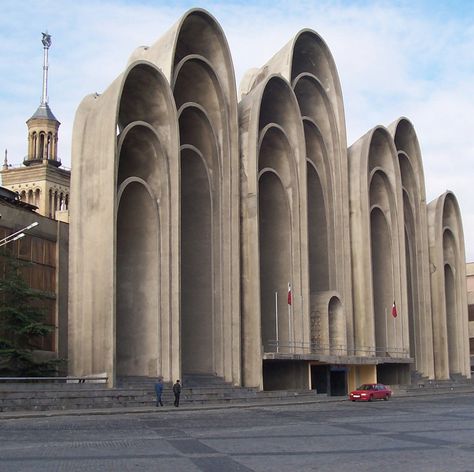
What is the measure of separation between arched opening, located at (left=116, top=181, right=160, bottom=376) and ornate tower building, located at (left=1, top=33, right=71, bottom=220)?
45.9 meters

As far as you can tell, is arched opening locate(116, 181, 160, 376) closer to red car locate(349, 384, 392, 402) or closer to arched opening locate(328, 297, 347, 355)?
red car locate(349, 384, 392, 402)

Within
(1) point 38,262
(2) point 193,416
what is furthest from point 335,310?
(2) point 193,416

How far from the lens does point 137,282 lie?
40625 mm

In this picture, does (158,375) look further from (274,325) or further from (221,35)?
(221,35)

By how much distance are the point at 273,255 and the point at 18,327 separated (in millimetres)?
19254

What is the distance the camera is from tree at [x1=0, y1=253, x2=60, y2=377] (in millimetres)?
35500

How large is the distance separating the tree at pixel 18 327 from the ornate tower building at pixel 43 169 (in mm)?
49219

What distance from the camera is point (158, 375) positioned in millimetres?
39312

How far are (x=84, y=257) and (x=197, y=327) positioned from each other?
8.40 m

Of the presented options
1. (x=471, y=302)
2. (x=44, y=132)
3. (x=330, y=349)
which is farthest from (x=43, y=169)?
(x=471, y=302)

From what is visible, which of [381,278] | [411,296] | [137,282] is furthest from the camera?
[411,296]

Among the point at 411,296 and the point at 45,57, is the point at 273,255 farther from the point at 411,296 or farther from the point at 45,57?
the point at 45,57

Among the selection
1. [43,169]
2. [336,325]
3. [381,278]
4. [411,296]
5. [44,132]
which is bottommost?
[336,325]

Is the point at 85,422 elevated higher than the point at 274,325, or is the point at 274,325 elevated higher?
the point at 274,325
